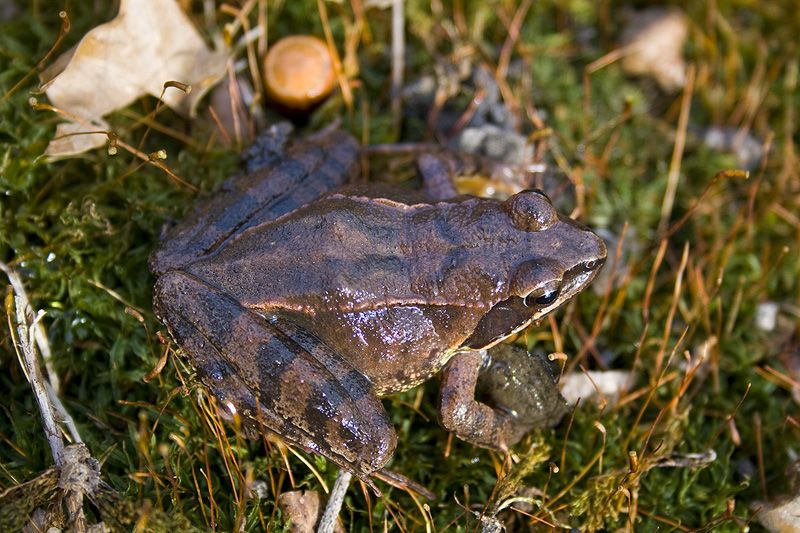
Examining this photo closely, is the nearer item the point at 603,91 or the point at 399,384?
the point at 399,384

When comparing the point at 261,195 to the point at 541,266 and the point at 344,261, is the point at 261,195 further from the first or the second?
the point at 541,266

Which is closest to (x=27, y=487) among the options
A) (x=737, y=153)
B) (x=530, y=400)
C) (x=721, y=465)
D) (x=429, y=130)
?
(x=530, y=400)

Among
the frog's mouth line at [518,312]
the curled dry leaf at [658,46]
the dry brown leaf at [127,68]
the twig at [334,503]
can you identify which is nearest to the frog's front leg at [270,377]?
the twig at [334,503]

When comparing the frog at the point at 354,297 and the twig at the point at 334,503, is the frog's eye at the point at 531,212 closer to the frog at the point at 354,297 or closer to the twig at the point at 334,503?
the frog at the point at 354,297

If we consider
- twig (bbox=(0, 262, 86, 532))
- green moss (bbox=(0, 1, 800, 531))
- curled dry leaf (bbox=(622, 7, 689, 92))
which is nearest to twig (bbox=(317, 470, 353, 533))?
green moss (bbox=(0, 1, 800, 531))

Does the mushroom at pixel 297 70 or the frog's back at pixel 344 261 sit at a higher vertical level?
the mushroom at pixel 297 70

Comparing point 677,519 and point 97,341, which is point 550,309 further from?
point 97,341

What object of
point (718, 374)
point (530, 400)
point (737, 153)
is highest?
point (737, 153)
